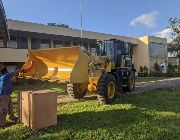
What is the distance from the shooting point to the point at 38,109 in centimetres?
889

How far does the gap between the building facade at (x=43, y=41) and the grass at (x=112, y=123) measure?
13.6m

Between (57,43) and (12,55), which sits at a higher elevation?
(57,43)

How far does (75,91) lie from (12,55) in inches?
692

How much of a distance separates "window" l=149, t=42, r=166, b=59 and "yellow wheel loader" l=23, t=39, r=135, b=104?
31.6 metres

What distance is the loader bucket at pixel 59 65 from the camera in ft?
36.3

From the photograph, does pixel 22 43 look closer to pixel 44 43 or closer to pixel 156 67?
pixel 44 43

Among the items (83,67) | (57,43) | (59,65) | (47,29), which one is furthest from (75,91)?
(57,43)

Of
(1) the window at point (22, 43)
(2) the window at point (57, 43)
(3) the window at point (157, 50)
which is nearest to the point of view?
(1) the window at point (22, 43)

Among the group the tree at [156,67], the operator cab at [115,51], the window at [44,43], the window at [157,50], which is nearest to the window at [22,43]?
the window at [44,43]

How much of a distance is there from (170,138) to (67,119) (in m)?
3.37

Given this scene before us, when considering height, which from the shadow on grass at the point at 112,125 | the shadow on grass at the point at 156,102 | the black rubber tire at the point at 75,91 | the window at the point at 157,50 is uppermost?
the window at the point at 157,50

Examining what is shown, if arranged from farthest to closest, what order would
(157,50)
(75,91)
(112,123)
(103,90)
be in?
(157,50)
(75,91)
(103,90)
(112,123)

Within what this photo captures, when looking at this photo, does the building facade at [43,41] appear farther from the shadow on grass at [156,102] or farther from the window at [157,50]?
the shadow on grass at [156,102]

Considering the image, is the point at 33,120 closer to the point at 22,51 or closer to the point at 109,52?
the point at 109,52
